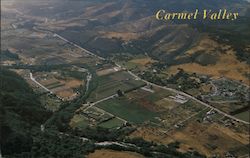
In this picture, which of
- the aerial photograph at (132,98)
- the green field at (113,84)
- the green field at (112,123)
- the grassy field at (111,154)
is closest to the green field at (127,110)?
the aerial photograph at (132,98)

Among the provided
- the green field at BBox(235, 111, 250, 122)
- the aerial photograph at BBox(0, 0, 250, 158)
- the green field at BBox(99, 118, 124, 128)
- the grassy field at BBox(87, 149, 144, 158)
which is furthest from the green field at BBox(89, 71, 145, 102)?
the grassy field at BBox(87, 149, 144, 158)

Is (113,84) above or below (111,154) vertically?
below

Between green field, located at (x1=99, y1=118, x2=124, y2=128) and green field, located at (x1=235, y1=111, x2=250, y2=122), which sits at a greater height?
green field, located at (x1=235, y1=111, x2=250, y2=122)

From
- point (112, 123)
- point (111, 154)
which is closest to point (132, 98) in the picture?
point (112, 123)

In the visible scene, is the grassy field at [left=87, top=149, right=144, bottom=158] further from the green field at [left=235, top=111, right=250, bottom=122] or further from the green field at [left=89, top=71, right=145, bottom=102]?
the green field at [left=89, top=71, right=145, bottom=102]

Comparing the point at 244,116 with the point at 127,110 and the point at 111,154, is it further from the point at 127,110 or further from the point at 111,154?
the point at 111,154

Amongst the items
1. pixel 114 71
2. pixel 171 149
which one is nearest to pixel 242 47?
pixel 114 71
